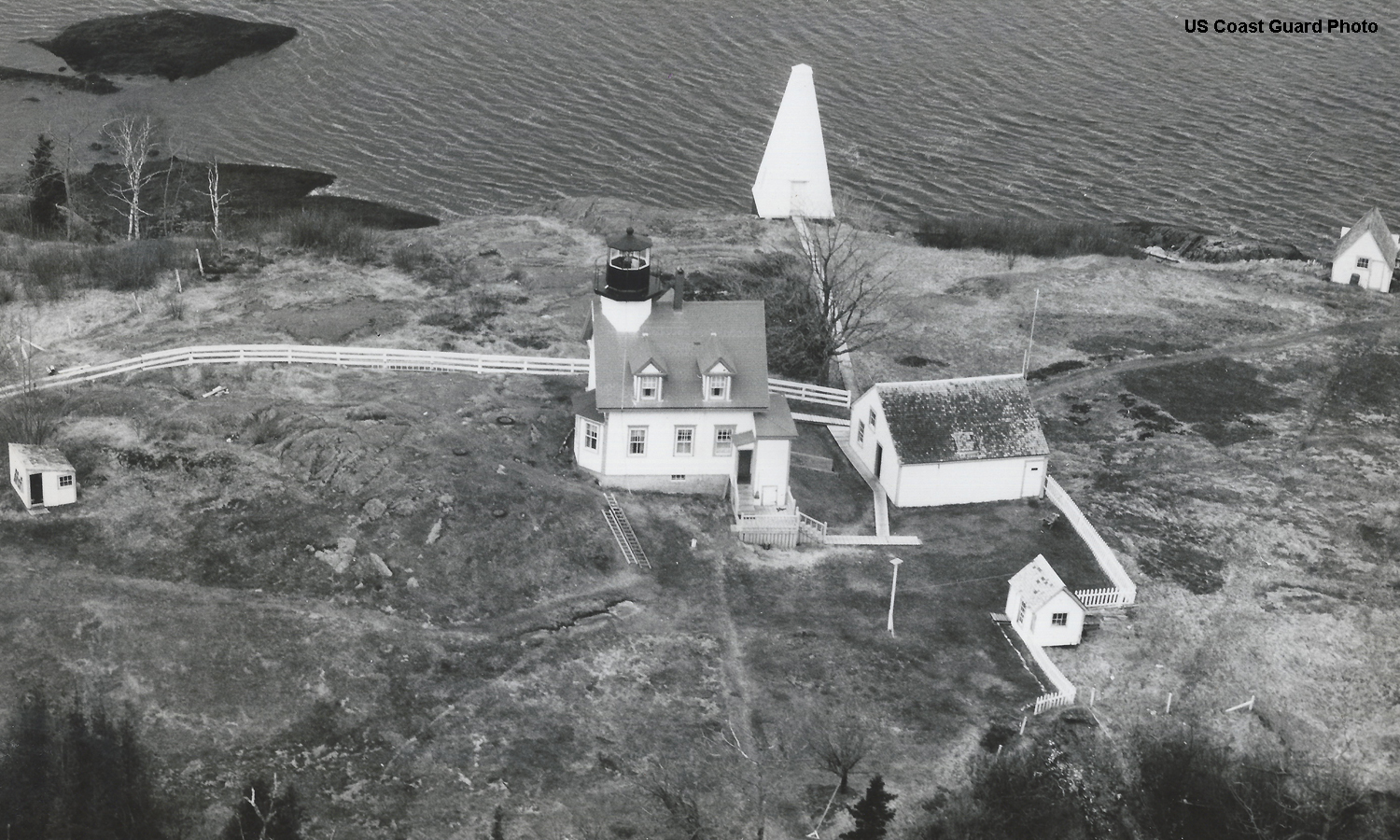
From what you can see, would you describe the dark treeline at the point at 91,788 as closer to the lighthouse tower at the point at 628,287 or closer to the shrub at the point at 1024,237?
the lighthouse tower at the point at 628,287

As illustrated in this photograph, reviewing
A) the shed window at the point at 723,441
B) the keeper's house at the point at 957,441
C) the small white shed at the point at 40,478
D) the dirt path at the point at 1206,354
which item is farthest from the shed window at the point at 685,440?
the small white shed at the point at 40,478

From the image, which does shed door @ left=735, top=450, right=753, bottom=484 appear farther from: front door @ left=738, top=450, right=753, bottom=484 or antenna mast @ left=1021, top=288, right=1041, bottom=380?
antenna mast @ left=1021, top=288, right=1041, bottom=380

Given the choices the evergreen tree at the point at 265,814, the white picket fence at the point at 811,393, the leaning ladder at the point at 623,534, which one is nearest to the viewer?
the evergreen tree at the point at 265,814

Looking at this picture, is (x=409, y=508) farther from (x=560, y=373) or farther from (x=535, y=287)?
(x=535, y=287)

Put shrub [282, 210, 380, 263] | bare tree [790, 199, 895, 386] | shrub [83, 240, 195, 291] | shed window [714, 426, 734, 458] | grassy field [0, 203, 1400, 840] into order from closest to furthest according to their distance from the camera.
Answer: grassy field [0, 203, 1400, 840] < shed window [714, 426, 734, 458] < bare tree [790, 199, 895, 386] < shrub [83, 240, 195, 291] < shrub [282, 210, 380, 263]

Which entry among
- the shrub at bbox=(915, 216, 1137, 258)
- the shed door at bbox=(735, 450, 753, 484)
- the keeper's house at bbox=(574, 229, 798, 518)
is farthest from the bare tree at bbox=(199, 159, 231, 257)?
the shrub at bbox=(915, 216, 1137, 258)

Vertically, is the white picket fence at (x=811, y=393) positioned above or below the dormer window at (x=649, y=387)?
below

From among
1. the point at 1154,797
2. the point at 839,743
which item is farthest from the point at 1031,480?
the point at 839,743
